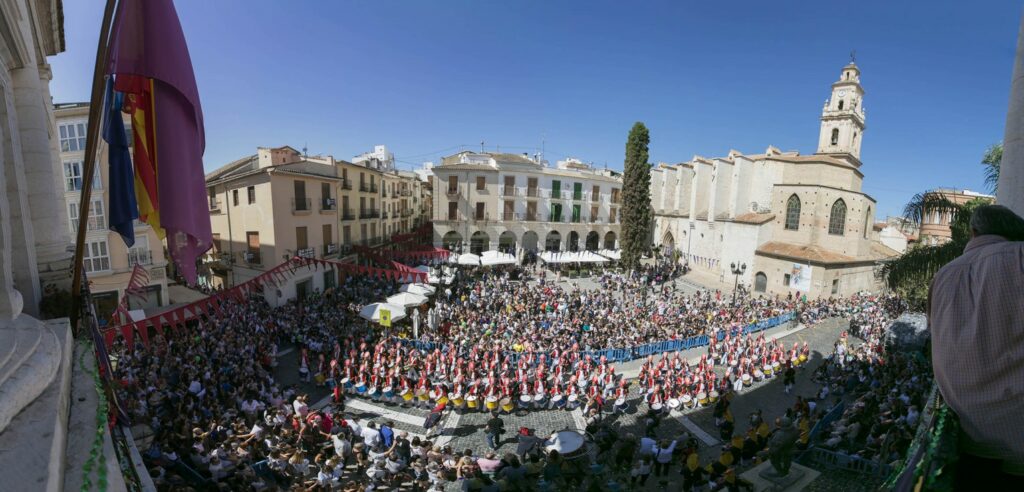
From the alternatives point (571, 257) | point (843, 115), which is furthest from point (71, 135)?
point (843, 115)

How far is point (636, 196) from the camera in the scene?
111 ft

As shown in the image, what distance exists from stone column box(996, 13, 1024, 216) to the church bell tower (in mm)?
44325

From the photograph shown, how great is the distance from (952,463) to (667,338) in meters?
16.6

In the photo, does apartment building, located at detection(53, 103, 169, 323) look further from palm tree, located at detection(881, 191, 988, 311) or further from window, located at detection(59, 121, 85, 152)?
palm tree, located at detection(881, 191, 988, 311)

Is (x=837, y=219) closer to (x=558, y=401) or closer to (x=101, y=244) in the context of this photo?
(x=558, y=401)

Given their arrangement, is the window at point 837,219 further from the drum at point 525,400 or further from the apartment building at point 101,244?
the apartment building at point 101,244

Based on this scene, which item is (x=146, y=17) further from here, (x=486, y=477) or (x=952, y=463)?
(x=486, y=477)

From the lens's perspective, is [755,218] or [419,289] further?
[755,218]

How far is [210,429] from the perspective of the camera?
834cm

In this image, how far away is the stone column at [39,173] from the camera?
5.39 metres

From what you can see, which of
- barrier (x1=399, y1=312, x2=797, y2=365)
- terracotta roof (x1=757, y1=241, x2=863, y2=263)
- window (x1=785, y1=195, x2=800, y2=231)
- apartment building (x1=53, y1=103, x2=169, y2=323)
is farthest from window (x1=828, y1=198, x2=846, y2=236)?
apartment building (x1=53, y1=103, x2=169, y2=323)

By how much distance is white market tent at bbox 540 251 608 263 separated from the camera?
30636 millimetres

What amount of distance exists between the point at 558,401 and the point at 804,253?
25906 mm

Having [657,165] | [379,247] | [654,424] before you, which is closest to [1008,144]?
[654,424]
